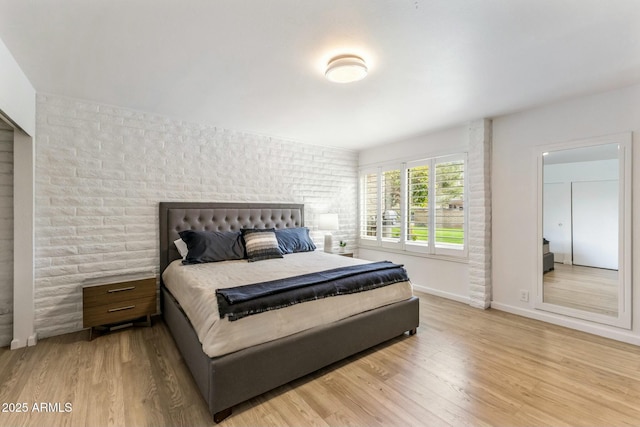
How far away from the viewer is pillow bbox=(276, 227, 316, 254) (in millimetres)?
3837

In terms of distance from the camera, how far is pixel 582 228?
3053 mm

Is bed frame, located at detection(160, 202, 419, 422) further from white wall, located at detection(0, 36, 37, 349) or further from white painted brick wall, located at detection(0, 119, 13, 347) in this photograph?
white painted brick wall, located at detection(0, 119, 13, 347)

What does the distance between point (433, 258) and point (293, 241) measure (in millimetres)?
2068

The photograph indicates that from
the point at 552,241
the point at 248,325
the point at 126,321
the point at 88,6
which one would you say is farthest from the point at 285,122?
the point at 552,241

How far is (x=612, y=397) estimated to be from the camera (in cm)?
191

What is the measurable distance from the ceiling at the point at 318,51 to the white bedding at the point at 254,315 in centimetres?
172

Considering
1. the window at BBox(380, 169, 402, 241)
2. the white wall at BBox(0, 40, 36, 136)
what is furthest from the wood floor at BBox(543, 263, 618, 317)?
the white wall at BBox(0, 40, 36, 136)

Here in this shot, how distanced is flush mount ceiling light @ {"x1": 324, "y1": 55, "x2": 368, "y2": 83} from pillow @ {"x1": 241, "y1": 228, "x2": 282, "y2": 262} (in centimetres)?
204

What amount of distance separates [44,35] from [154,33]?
2.35 ft

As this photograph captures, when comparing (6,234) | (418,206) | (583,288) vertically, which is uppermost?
(418,206)

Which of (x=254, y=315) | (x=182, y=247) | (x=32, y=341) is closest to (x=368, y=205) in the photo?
(x=182, y=247)

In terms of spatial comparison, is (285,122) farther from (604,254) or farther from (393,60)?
(604,254)

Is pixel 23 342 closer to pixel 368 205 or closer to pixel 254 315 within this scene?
pixel 254 315

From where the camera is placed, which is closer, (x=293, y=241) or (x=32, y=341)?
(x=32, y=341)
